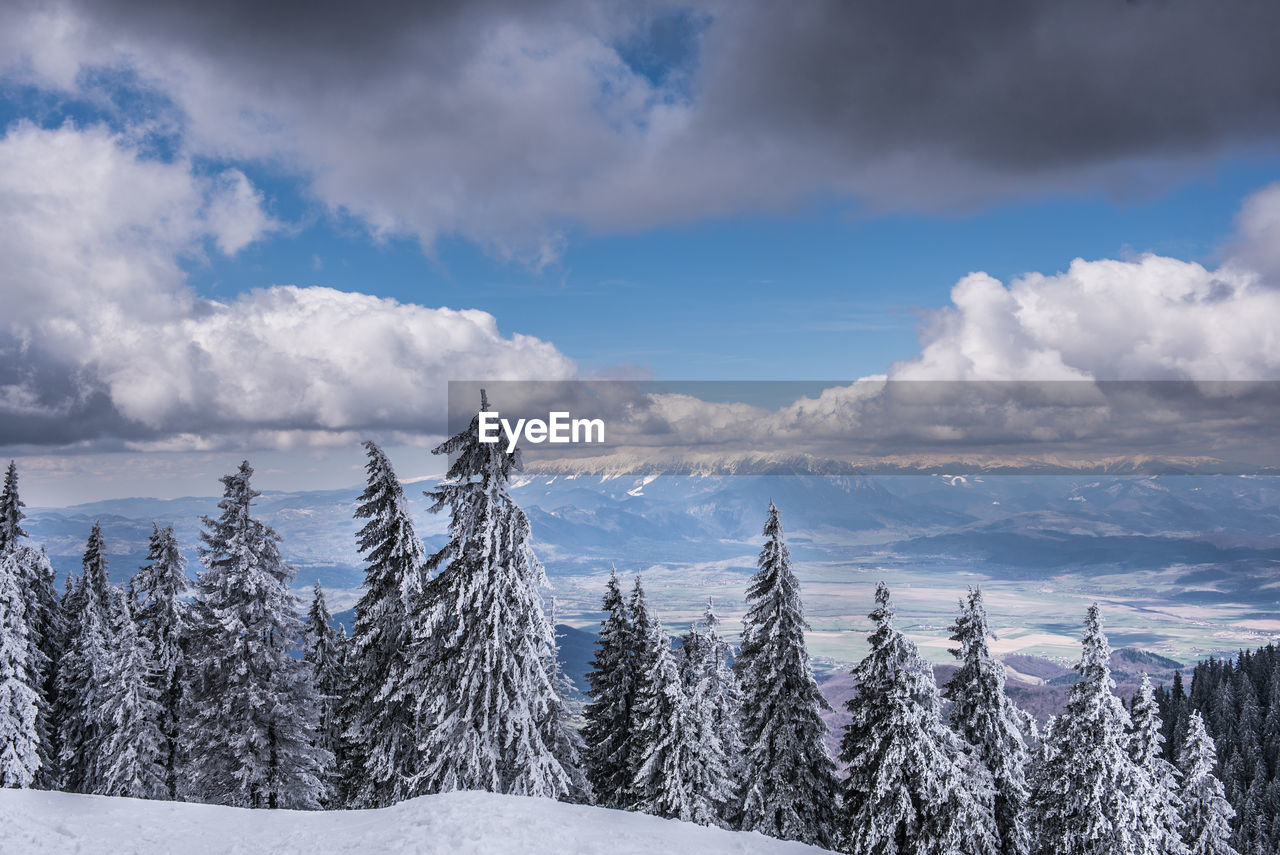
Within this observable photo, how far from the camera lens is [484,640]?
20.8 meters

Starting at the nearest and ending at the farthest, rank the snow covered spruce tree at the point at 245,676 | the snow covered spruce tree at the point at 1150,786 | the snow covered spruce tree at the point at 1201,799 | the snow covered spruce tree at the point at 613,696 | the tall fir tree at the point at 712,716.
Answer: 1. the snow covered spruce tree at the point at 1150,786
2. the snow covered spruce tree at the point at 245,676
3. the tall fir tree at the point at 712,716
4. the snow covered spruce tree at the point at 613,696
5. the snow covered spruce tree at the point at 1201,799

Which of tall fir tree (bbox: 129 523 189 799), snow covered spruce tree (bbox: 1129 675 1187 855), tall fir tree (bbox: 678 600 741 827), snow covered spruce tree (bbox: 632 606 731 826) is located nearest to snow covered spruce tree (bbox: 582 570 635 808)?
tall fir tree (bbox: 678 600 741 827)

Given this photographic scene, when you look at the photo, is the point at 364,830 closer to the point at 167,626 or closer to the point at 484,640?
the point at 484,640

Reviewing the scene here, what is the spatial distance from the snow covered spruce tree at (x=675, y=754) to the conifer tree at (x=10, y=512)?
Answer: 97.9 feet

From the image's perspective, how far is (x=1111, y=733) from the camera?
23344 mm

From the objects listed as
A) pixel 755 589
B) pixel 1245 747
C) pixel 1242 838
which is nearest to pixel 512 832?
pixel 755 589

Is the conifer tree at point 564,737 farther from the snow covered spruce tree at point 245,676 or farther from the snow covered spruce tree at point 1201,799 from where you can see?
the snow covered spruce tree at point 1201,799

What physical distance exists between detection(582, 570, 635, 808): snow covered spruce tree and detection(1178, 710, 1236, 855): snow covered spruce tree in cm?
2762

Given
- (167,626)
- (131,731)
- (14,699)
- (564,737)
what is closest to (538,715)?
(564,737)

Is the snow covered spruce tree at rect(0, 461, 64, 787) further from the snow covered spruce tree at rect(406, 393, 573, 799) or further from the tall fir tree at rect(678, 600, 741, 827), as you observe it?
the tall fir tree at rect(678, 600, 741, 827)

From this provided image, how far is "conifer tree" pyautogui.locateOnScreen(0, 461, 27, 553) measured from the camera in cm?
3294

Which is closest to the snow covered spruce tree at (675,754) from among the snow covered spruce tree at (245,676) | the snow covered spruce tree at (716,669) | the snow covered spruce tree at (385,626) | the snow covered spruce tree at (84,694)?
the snow covered spruce tree at (716,669)

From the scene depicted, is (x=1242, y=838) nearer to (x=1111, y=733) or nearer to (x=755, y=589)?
(x=1111, y=733)

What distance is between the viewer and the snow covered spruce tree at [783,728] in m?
25.4
